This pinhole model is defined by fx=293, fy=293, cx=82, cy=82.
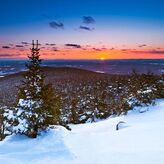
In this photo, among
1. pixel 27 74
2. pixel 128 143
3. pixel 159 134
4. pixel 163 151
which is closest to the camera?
pixel 163 151

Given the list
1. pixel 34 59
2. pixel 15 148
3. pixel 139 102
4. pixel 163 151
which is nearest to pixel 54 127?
pixel 15 148

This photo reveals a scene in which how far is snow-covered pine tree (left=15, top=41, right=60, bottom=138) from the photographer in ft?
43.4

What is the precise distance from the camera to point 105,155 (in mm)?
9086

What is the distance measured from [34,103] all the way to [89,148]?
4648mm

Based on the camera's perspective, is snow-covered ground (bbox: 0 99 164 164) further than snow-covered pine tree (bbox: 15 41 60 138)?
No

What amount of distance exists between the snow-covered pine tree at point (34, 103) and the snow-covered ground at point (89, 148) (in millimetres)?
559

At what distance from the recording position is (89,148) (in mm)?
10102

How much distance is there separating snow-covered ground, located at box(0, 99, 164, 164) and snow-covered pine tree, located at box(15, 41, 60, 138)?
0.56 meters

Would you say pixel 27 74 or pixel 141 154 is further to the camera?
pixel 27 74

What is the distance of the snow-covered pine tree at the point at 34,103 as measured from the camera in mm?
13242

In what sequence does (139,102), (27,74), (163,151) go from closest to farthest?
(163,151), (27,74), (139,102)

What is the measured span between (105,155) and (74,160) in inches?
38.4

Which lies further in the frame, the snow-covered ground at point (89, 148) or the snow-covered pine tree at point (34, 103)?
the snow-covered pine tree at point (34, 103)

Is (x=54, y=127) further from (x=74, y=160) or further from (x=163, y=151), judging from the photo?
(x=163, y=151)
